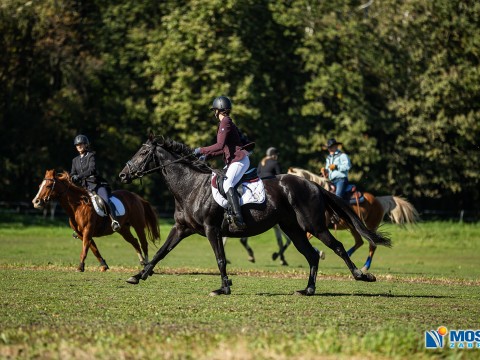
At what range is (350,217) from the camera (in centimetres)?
1597

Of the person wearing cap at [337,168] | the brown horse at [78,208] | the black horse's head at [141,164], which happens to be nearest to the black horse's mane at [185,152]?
the black horse's head at [141,164]

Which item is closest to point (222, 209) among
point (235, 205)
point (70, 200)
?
point (235, 205)

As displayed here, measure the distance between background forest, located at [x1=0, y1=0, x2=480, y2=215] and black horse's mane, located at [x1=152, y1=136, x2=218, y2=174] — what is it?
2680 cm

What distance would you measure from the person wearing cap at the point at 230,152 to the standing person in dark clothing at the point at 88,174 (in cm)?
582

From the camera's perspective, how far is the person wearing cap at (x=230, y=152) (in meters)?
14.9

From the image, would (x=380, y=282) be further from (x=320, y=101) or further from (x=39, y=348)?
(x=320, y=101)

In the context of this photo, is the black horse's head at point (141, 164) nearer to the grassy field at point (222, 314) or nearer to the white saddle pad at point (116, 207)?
the grassy field at point (222, 314)

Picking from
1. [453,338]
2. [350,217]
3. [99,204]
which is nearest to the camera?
[453,338]

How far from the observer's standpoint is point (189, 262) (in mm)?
26688

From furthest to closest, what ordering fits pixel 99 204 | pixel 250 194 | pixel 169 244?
pixel 99 204, pixel 169 244, pixel 250 194

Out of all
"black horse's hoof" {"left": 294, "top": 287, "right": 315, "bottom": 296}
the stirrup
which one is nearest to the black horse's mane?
the stirrup

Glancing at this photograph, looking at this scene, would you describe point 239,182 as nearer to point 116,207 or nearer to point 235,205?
point 235,205

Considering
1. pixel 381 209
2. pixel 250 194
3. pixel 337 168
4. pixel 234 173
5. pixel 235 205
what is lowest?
pixel 235 205

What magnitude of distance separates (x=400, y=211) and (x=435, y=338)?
14923 millimetres
